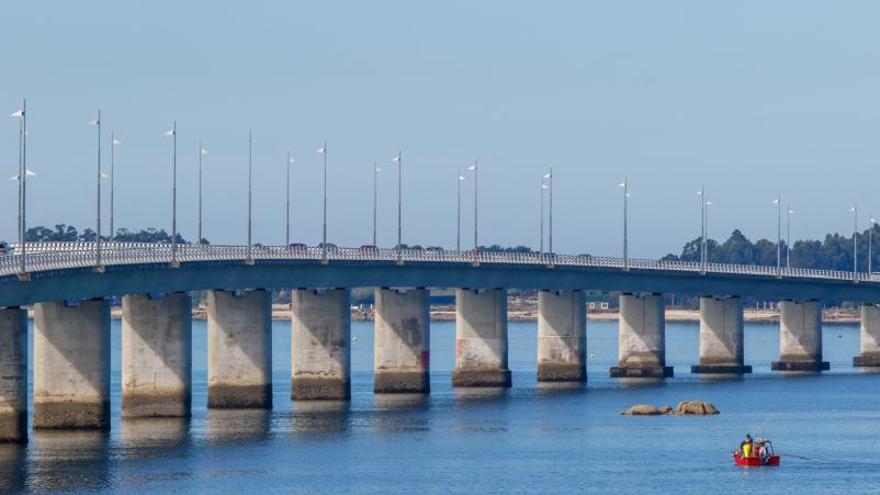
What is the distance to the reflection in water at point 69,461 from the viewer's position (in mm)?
99250

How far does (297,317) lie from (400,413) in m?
14.6

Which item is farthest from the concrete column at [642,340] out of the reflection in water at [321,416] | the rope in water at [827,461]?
the rope in water at [827,461]

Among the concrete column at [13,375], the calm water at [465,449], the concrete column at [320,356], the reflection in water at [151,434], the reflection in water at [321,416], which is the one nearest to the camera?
the calm water at [465,449]

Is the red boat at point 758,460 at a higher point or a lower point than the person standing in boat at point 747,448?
lower

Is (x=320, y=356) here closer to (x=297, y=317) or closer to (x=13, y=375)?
(x=297, y=317)

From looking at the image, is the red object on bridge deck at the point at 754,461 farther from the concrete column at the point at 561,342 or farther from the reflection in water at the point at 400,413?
the concrete column at the point at 561,342

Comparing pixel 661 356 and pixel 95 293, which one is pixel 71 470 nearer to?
pixel 95 293

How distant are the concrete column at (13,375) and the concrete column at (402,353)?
5050 cm

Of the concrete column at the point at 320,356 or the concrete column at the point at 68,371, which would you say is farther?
the concrete column at the point at 320,356

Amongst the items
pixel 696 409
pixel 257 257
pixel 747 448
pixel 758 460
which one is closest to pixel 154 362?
pixel 257 257

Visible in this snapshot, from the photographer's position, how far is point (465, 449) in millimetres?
116750

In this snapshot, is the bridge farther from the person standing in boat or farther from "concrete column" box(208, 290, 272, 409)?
the person standing in boat

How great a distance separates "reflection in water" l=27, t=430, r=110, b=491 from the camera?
99250mm

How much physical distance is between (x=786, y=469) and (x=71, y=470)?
105 feet
